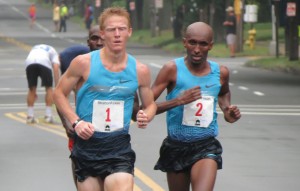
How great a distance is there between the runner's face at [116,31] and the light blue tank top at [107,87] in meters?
0.18

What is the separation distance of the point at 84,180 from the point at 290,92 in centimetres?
2125

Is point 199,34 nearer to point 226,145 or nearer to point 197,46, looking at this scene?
point 197,46

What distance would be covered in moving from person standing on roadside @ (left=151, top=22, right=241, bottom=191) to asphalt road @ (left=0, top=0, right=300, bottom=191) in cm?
374

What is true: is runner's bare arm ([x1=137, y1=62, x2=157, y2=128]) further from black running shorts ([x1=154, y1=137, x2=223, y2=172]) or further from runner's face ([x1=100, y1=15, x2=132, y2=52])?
black running shorts ([x1=154, y1=137, x2=223, y2=172])

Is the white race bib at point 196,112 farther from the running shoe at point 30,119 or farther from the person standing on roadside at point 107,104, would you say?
the running shoe at point 30,119

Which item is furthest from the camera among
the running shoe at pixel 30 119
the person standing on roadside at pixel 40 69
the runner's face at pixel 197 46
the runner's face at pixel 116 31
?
the running shoe at pixel 30 119

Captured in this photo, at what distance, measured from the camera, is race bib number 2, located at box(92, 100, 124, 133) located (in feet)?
28.0

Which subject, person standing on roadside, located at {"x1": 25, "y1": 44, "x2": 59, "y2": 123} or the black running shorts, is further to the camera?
person standing on roadside, located at {"x1": 25, "y1": 44, "x2": 59, "y2": 123}

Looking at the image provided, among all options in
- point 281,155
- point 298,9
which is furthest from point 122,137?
point 298,9

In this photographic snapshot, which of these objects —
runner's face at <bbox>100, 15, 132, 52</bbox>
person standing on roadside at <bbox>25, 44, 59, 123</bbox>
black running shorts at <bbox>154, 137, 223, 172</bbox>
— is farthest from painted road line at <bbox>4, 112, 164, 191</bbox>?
runner's face at <bbox>100, 15, 132, 52</bbox>

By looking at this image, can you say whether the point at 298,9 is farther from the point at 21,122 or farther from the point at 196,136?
the point at 196,136

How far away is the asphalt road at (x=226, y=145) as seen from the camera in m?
14.0

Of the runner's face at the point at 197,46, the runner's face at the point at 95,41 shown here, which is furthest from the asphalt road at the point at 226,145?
the runner's face at the point at 197,46

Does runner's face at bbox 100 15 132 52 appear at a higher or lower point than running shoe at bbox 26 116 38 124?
higher
